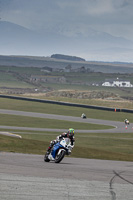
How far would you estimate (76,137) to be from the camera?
177 feet

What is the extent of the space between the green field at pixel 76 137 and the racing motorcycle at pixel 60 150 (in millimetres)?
6616

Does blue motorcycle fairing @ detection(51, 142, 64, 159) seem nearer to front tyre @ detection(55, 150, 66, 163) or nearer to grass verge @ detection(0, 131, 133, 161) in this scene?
front tyre @ detection(55, 150, 66, 163)

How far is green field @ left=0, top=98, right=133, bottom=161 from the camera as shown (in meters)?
30.6

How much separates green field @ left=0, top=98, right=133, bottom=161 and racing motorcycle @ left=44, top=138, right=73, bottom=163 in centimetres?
662

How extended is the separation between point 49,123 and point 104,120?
1288cm

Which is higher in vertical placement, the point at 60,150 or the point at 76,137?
the point at 60,150

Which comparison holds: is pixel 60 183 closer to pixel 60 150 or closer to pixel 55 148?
pixel 60 150

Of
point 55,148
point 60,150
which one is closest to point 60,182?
point 60,150

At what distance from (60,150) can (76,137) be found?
32911 millimetres

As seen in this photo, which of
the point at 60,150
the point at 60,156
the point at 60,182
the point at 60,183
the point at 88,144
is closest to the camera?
the point at 60,183

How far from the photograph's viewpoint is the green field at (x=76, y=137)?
30.6 m

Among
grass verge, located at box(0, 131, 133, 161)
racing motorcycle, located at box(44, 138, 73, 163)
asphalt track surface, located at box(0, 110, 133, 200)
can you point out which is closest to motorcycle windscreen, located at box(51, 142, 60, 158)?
racing motorcycle, located at box(44, 138, 73, 163)

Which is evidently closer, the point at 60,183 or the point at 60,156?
the point at 60,183

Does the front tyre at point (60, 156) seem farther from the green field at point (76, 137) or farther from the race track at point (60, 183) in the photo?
the green field at point (76, 137)
